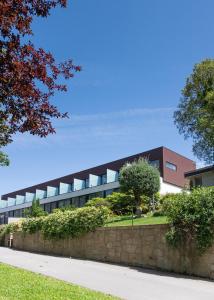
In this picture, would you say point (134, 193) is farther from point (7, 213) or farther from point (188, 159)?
point (7, 213)

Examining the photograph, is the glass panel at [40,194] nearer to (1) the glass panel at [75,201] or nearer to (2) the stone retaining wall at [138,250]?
(1) the glass panel at [75,201]

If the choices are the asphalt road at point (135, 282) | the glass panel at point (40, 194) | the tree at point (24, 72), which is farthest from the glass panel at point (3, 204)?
the tree at point (24, 72)

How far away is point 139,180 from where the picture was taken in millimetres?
25672

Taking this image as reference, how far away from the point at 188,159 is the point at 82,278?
44489 mm

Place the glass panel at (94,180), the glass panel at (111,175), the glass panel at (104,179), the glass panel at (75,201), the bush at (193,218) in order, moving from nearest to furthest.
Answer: the bush at (193,218), the glass panel at (111,175), the glass panel at (104,179), the glass panel at (94,180), the glass panel at (75,201)

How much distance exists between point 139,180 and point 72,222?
7.38 metres

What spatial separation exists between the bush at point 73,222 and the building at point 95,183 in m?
21.2

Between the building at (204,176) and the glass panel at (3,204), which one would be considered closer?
the building at (204,176)

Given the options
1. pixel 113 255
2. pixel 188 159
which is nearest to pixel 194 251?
pixel 113 255

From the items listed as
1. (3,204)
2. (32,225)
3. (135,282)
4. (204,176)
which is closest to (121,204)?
(204,176)

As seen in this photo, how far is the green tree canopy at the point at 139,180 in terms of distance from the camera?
25703 millimetres

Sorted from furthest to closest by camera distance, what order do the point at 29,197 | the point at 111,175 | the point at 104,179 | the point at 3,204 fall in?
the point at 3,204
the point at 29,197
the point at 104,179
the point at 111,175

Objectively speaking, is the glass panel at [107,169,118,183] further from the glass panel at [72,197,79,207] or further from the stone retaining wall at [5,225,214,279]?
the stone retaining wall at [5,225,214,279]

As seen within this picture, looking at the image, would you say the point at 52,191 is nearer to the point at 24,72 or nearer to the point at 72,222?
the point at 72,222
